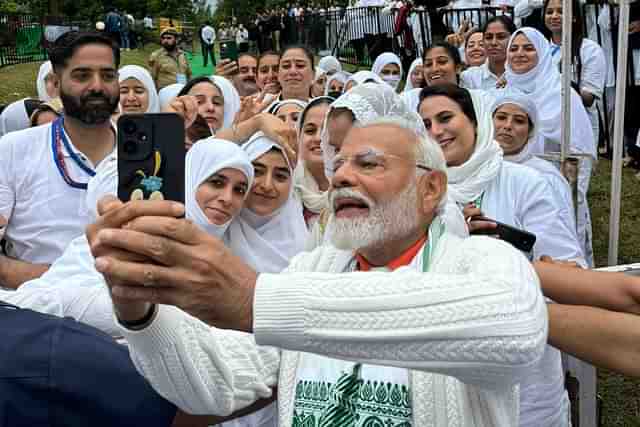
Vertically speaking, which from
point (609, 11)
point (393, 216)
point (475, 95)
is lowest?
point (393, 216)

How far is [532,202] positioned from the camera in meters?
3.36

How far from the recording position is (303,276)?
1.17 meters

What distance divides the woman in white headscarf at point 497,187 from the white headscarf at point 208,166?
3.10 ft

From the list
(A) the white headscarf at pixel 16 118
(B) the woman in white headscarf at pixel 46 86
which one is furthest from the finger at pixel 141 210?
(B) the woman in white headscarf at pixel 46 86

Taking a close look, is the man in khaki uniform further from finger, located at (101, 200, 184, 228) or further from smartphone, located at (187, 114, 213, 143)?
finger, located at (101, 200, 184, 228)

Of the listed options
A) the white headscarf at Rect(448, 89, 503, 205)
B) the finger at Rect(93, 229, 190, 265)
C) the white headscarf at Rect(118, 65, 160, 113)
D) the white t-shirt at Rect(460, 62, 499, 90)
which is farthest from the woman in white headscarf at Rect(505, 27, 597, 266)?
the finger at Rect(93, 229, 190, 265)

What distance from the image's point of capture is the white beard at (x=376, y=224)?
2.02 metres

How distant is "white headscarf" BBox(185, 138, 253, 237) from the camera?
293 cm

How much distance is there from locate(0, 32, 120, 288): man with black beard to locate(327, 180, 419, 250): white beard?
5.47ft

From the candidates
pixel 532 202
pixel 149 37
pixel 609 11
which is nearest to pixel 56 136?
pixel 532 202

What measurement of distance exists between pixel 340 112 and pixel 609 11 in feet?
27.7

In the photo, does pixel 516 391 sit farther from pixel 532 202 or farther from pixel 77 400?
pixel 532 202

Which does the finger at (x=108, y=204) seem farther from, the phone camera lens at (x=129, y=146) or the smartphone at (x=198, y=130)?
the smartphone at (x=198, y=130)

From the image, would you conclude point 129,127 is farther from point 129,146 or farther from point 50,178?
point 50,178
